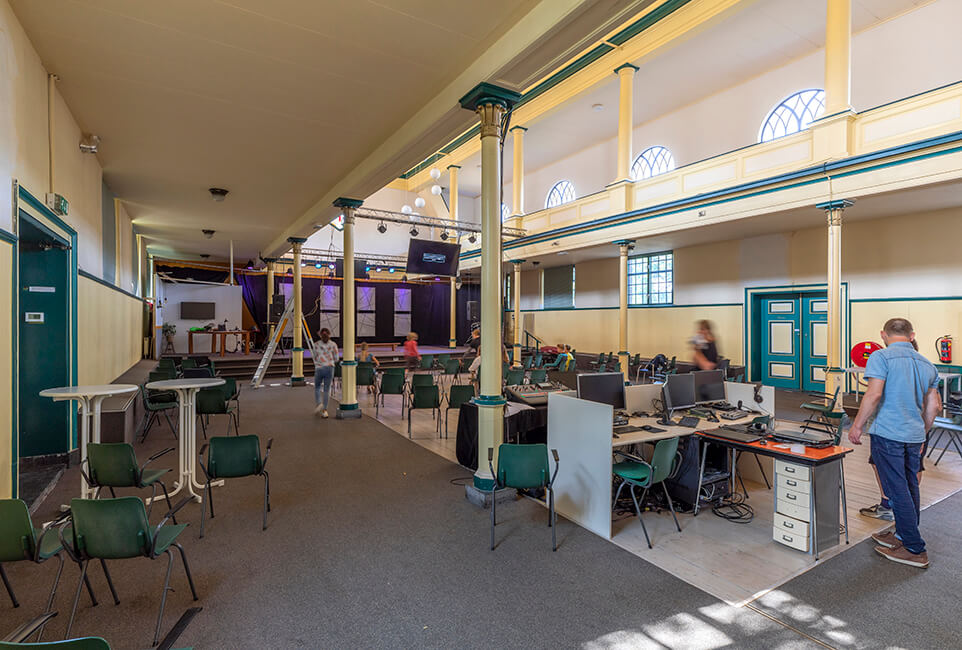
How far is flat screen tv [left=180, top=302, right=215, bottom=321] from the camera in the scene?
15.5 m

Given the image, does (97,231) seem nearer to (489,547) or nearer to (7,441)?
(7,441)

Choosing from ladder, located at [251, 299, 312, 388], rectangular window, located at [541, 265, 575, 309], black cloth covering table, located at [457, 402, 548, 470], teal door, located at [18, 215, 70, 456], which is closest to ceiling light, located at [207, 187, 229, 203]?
teal door, located at [18, 215, 70, 456]

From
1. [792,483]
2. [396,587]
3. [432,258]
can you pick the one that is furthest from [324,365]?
[792,483]

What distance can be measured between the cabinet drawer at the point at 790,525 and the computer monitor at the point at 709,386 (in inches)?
59.3

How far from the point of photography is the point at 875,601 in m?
2.75

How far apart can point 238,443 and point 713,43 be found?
11357 mm

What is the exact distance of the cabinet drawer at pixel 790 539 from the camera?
331cm

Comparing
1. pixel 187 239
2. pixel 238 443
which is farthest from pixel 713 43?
pixel 187 239

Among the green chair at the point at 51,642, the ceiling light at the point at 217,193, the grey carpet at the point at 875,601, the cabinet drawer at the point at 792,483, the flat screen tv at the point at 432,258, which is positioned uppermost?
the ceiling light at the point at 217,193

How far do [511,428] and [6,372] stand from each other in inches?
164

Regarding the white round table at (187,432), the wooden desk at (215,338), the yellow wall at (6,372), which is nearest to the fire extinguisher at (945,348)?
the white round table at (187,432)

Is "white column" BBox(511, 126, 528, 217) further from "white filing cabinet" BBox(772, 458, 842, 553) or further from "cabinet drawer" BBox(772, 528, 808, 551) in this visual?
"cabinet drawer" BBox(772, 528, 808, 551)

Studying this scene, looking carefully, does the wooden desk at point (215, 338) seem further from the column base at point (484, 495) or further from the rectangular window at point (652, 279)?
the rectangular window at point (652, 279)

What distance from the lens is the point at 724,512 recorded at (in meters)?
4.04
